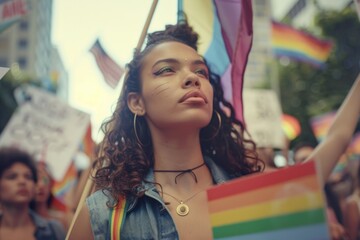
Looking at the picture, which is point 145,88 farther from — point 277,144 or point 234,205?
point 277,144

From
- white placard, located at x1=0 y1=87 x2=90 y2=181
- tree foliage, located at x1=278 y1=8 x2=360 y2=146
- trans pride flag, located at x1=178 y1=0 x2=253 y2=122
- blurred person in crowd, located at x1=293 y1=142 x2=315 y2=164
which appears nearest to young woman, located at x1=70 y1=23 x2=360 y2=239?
trans pride flag, located at x1=178 y1=0 x2=253 y2=122

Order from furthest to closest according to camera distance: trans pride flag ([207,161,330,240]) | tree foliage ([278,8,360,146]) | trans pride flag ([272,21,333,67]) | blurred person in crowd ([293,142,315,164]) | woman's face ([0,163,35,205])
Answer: tree foliage ([278,8,360,146]) < trans pride flag ([272,21,333,67]) < blurred person in crowd ([293,142,315,164]) < woman's face ([0,163,35,205]) < trans pride flag ([207,161,330,240])

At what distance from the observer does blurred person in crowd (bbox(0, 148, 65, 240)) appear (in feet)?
10.7

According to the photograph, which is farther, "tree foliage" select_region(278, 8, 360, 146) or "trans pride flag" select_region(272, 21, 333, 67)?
"tree foliage" select_region(278, 8, 360, 146)

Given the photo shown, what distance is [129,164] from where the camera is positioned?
6.13ft

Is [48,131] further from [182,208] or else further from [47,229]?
[182,208]

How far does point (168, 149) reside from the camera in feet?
6.10

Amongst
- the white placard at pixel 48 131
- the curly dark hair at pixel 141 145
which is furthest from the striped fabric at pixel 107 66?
the white placard at pixel 48 131

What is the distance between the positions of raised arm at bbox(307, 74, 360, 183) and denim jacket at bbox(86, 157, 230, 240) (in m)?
0.54

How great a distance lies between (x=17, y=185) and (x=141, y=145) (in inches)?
74.4

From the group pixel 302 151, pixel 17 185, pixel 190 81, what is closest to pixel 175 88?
pixel 190 81

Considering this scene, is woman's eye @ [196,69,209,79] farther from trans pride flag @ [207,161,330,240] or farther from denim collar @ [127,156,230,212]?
trans pride flag @ [207,161,330,240]

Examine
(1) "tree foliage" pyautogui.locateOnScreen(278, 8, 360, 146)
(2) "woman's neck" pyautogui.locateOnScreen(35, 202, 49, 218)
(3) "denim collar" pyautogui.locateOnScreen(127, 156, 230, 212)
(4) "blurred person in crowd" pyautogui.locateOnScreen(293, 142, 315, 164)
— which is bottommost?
(3) "denim collar" pyautogui.locateOnScreen(127, 156, 230, 212)

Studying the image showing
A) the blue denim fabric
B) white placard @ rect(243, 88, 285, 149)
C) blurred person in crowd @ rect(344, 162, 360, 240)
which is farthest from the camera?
white placard @ rect(243, 88, 285, 149)
